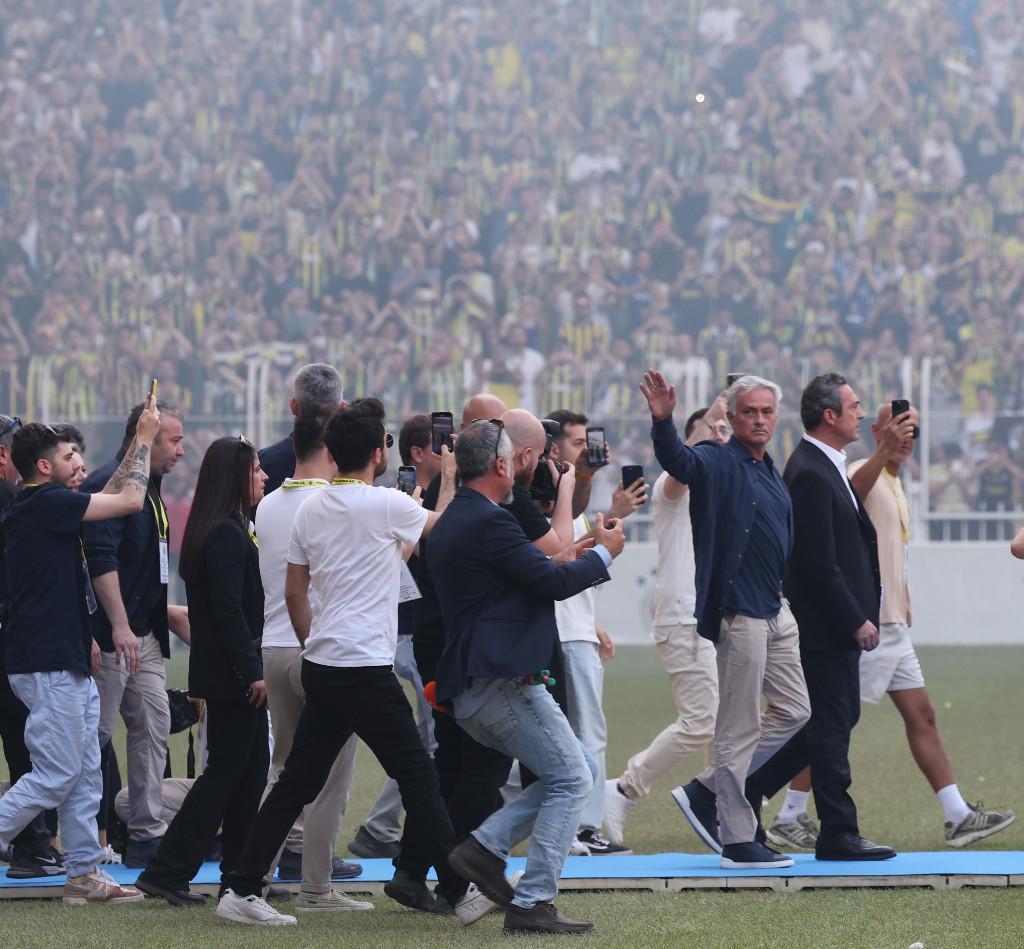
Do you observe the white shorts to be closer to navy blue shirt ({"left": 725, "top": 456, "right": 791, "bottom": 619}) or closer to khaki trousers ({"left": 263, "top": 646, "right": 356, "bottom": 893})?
navy blue shirt ({"left": 725, "top": 456, "right": 791, "bottom": 619})

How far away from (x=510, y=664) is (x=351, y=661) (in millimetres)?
408

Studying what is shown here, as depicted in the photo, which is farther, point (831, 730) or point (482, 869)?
point (831, 730)

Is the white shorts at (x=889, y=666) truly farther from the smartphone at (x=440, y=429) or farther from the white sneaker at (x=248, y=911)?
the white sneaker at (x=248, y=911)

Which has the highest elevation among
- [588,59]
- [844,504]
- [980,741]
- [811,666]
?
[588,59]

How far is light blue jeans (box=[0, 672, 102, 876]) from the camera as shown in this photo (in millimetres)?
4750

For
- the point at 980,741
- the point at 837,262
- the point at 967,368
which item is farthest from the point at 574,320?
the point at 980,741

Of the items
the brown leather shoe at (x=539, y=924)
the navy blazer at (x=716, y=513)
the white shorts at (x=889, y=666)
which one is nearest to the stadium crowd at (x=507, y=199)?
the white shorts at (x=889, y=666)

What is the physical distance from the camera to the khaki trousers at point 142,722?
5.52 metres

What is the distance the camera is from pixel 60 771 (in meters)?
4.75

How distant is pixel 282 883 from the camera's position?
5.10m

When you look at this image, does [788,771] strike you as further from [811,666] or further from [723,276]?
[723,276]

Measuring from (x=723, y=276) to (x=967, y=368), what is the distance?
3200mm

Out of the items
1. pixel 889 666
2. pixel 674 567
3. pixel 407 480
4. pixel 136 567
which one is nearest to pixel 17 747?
pixel 136 567

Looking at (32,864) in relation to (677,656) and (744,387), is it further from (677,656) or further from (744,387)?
(744,387)
